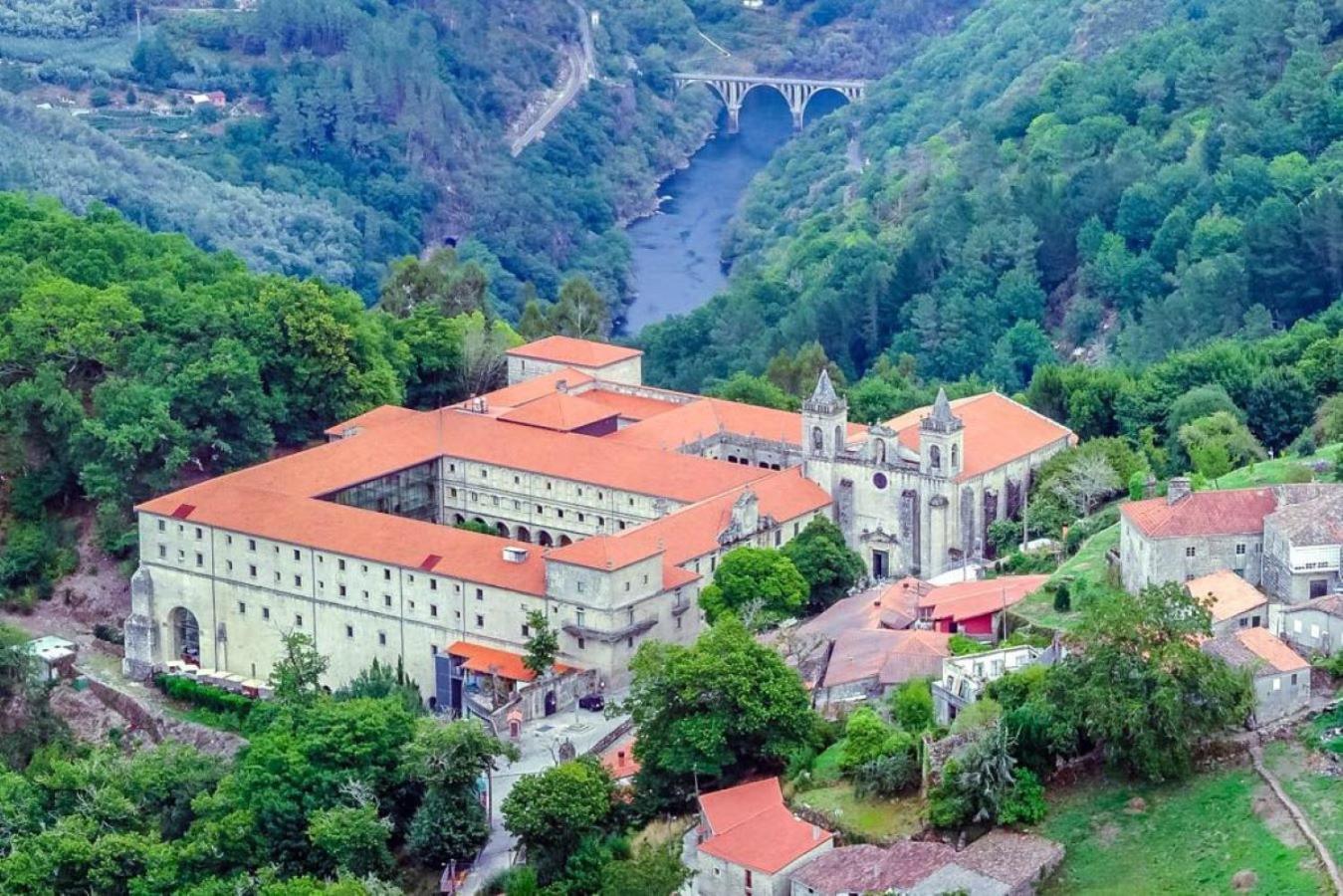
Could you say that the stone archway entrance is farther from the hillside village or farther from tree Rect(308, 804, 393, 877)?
tree Rect(308, 804, 393, 877)

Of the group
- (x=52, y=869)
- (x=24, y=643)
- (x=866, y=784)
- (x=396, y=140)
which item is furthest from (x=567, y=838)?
(x=396, y=140)

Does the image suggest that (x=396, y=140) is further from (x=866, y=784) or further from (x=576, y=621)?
(x=866, y=784)

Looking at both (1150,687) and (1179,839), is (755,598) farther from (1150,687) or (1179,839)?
(1179,839)

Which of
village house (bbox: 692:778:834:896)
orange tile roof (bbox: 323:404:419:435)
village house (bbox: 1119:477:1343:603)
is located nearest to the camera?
village house (bbox: 692:778:834:896)

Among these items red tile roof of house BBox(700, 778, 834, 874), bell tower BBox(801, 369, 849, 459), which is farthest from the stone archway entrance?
red tile roof of house BBox(700, 778, 834, 874)

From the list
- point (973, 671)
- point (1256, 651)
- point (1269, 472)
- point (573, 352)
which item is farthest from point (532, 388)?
point (1256, 651)

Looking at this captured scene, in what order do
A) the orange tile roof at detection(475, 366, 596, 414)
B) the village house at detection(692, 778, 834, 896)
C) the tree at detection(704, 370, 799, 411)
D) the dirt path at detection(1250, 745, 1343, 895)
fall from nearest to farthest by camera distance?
the dirt path at detection(1250, 745, 1343, 895) → the village house at detection(692, 778, 834, 896) → the orange tile roof at detection(475, 366, 596, 414) → the tree at detection(704, 370, 799, 411)

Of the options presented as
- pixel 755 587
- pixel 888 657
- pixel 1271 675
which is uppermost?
pixel 1271 675
